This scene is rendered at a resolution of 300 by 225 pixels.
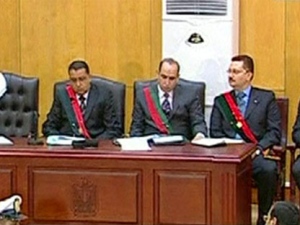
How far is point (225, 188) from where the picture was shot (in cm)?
488

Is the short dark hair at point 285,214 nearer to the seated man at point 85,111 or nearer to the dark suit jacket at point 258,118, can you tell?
the dark suit jacket at point 258,118

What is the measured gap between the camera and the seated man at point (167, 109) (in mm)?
6008

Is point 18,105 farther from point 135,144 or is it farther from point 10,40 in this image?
point 135,144

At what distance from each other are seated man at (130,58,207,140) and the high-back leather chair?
0.76 m

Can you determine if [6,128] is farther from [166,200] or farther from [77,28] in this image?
[166,200]

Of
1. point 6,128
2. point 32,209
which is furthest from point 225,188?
point 6,128

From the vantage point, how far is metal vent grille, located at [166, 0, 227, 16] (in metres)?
6.54

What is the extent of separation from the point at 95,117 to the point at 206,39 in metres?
1.10

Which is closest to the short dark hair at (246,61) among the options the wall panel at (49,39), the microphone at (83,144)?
the microphone at (83,144)

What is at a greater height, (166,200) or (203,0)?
(203,0)

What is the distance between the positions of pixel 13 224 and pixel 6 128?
2.13 metres

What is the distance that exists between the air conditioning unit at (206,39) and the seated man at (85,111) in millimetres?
767

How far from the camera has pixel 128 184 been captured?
5012 mm

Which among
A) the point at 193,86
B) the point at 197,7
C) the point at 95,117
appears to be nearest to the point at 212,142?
the point at 193,86
